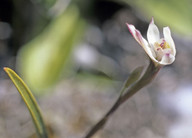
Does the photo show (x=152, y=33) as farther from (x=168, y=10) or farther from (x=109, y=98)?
(x=168, y=10)

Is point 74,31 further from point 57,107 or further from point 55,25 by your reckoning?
point 57,107

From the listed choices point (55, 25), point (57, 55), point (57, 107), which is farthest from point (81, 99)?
point (55, 25)

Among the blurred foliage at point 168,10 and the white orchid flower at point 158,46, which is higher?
the white orchid flower at point 158,46

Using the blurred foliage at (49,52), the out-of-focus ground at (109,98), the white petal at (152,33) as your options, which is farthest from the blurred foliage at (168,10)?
the white petal at (152,33)

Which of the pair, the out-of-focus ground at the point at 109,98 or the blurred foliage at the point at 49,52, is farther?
the blurred foliage at the point at 49,52

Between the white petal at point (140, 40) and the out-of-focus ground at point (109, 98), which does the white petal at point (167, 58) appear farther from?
the out-of-focus ground at point (109, 98)

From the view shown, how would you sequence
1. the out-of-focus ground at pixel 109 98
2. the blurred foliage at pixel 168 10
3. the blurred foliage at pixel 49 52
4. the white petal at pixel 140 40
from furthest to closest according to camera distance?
the blurred foliage at pixel 168 10
the blurred foliage at pixel 49 52
the out-of-focus ground at pixel 109 98
the white petal at pixel 140 40

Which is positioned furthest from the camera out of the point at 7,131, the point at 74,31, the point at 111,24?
the point at 111,24
